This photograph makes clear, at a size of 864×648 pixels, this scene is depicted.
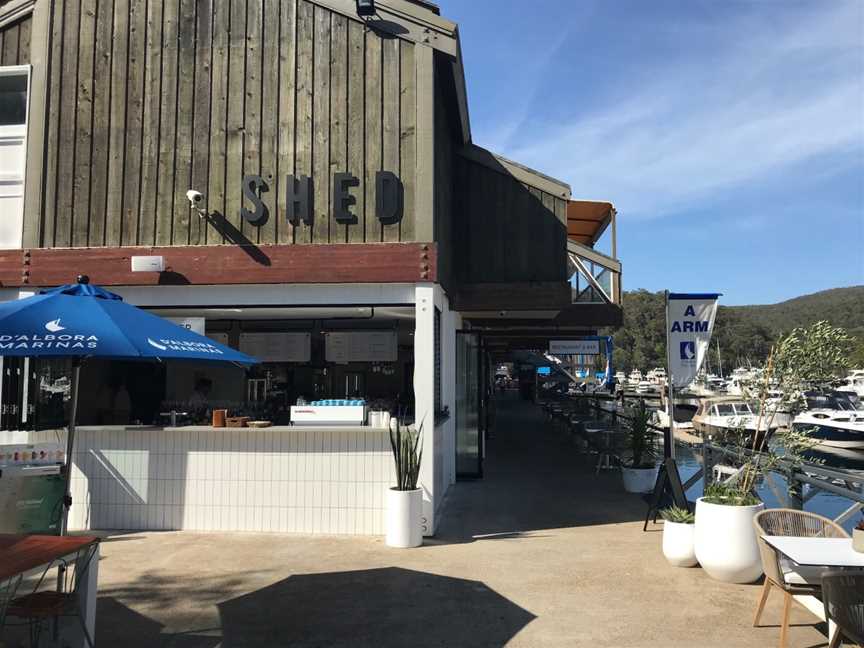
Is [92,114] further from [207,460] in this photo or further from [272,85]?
[207,460]

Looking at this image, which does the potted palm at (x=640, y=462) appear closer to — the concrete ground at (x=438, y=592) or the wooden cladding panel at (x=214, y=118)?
the concrete ground at (x=438, y=592)

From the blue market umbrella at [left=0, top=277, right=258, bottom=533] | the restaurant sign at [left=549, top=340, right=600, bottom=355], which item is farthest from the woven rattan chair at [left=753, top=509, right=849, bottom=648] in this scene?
the restaurant sign at [left=549, top=340, right=600, bottom=355]

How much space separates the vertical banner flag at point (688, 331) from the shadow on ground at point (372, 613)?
3393 millimetres

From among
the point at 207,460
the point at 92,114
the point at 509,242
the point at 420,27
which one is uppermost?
the point at 420,27

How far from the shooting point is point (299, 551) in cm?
696

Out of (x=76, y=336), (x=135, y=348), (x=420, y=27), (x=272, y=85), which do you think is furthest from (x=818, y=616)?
(x=272, y=85)

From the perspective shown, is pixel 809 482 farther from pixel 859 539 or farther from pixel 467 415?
pixel 467 415

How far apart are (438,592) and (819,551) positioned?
2.87 meters

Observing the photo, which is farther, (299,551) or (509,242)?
(509,242)

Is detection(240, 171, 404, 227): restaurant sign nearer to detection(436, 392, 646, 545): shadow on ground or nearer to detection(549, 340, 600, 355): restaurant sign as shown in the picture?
detection(436, 392, 646, 545): shadow on ground

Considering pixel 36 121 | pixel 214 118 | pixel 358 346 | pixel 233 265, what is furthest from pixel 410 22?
pixel 36 121

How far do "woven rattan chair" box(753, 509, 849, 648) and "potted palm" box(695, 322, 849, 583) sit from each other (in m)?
0.59

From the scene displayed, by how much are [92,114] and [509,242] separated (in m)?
5.71

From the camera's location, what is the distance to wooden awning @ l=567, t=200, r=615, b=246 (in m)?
13.7
